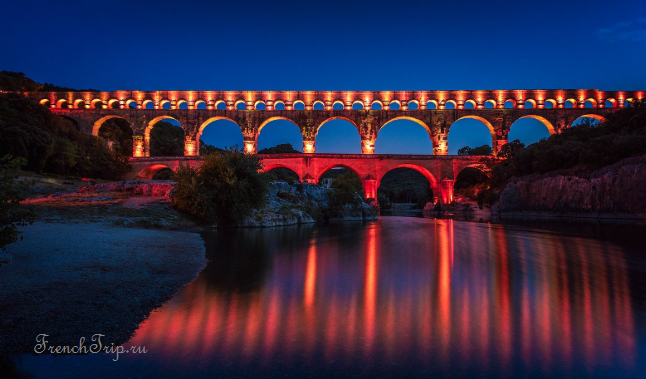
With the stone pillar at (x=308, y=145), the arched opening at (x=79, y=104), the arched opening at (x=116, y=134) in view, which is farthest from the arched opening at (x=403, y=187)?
the arched opening at (x=79, y=104)

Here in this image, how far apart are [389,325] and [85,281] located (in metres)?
4.20

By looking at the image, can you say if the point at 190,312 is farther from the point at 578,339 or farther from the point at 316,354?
the point at 578,339

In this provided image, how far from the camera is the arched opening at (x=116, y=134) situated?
46.8m

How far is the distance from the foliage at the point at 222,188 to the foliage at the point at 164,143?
40912 millimetres

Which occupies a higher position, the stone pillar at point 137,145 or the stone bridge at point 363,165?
the stone pillar at point 137,145

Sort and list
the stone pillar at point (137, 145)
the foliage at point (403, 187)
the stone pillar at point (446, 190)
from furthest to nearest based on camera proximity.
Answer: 1. the foliage at point (403, 187)
2. the stone pillar at point (137, 145)
3. the stone pillar at point (446, 190)

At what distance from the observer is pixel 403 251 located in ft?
35.4

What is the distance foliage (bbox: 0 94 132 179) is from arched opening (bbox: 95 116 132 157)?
564 centimetres

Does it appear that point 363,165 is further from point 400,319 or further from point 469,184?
point 400,319

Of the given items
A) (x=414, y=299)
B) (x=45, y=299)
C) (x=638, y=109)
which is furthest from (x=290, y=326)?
(x=638, y=109)

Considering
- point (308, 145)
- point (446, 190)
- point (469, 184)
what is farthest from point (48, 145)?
point (469, 184)

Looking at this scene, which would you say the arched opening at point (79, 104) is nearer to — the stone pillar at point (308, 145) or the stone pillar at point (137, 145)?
the stone pillar at point (137, 145)

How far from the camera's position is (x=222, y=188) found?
53.9ft

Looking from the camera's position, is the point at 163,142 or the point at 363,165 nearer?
the point at 363,165
